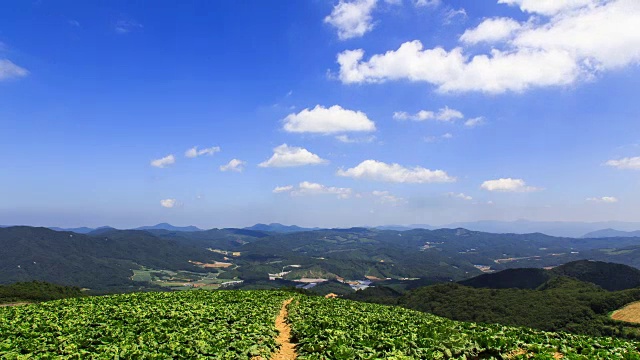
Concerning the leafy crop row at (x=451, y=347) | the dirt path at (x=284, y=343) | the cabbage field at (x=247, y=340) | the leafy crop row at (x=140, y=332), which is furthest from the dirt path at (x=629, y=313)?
the leafy crop row at (x=140, y=332)

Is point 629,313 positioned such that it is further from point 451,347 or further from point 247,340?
point 247,340

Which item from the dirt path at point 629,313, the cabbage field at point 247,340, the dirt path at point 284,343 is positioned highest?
the cabbage field at point 247,340

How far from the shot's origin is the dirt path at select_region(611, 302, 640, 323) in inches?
5536

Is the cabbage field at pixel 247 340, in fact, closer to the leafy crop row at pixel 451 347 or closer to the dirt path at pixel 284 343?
the leafy crop row at pixel 451 347

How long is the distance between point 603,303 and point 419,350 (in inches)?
7406

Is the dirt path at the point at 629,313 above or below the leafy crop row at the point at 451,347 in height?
below

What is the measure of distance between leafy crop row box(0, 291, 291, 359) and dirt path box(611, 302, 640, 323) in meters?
162

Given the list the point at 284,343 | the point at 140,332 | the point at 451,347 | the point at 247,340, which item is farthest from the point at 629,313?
the point at 140,332

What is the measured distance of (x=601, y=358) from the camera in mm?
22969

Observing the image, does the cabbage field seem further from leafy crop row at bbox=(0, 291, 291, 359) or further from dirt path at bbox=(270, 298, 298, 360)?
dirt path at bbox=(270, 298, 298, 360)

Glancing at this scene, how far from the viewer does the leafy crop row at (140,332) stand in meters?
24.9

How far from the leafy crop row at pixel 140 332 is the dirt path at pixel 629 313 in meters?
162

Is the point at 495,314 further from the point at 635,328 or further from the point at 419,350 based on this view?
the point at 419,350

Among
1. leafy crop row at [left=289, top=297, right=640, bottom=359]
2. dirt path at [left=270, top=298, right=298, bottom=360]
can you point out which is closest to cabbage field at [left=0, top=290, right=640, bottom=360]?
leafy crop row at [left=289, top=297, right=640, bottom=359]
